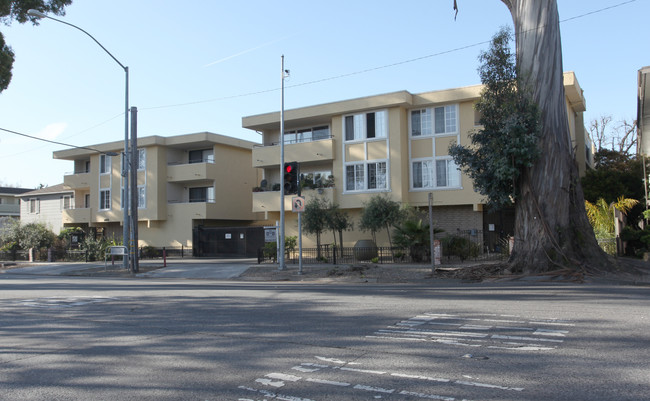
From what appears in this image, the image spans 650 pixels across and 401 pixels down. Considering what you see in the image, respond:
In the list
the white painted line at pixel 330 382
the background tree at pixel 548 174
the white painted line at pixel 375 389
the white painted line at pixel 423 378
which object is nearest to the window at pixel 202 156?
the background tree at pixel 548 174

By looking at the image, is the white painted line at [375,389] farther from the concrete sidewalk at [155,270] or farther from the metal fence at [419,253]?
the metal fence at [419,253]

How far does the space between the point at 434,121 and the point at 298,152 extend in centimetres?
820

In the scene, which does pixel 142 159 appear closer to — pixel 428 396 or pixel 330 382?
pixel 330 382

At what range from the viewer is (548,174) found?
1744 cm

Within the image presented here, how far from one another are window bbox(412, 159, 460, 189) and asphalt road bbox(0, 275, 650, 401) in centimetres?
1648

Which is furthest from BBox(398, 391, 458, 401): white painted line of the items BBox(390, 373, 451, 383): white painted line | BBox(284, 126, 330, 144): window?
BBox(284, 126, 330, 144): window

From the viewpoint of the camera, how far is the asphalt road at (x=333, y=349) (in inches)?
207

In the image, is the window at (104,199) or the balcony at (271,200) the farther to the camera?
the window at (104,199)

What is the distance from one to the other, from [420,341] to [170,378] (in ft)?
10.9

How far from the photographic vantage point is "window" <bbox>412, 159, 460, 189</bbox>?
92.0 feet

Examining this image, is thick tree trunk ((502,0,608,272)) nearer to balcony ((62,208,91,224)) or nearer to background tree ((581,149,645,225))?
background tree ((581,149,645,225))

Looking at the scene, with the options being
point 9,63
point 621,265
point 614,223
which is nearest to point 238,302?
point 621,265

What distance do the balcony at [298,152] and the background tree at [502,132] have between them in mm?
12666

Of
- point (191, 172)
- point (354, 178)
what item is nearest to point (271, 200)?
point (354, 178)
